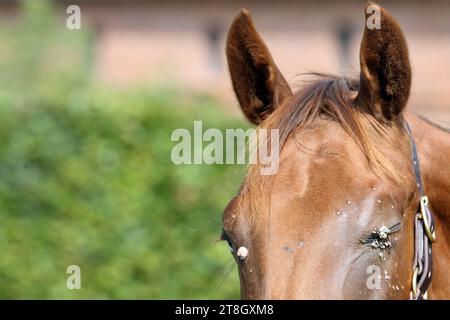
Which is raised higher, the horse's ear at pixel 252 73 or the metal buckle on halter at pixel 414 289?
the horse's ear at pixel 252 73

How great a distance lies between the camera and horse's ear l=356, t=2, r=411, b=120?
3236mm

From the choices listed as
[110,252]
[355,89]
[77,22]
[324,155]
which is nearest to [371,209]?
[324,155]

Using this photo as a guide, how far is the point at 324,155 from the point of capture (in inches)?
128

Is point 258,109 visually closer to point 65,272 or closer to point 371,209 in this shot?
point 371,209

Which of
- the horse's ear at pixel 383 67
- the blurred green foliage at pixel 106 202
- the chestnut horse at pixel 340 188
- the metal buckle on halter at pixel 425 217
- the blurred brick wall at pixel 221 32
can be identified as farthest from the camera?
the blurred brick wall at pixel 221 32

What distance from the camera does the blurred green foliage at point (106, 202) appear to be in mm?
9055

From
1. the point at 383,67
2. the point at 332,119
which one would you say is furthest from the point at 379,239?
the point at 383,67

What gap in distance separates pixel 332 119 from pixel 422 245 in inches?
24.4

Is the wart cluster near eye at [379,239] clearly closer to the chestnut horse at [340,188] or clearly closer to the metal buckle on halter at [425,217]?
the chestnut horse at [340,188]

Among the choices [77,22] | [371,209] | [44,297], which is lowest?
[44,297]

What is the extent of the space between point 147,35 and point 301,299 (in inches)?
1002

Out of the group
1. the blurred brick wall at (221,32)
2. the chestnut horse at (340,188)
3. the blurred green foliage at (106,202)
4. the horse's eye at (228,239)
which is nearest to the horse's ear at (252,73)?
the chestnut horse at (340,188)

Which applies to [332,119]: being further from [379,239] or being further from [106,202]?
[106,202]

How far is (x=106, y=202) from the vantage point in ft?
30.0
